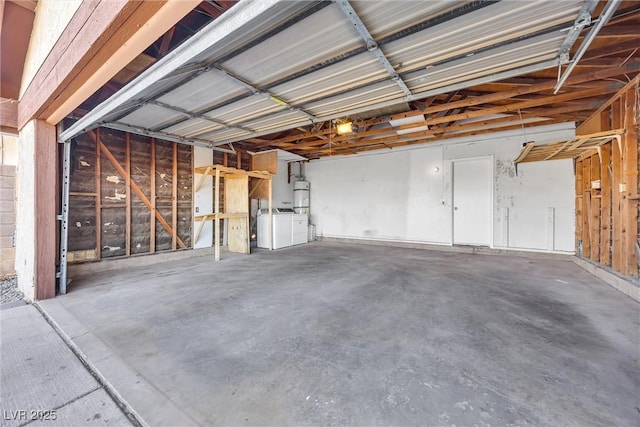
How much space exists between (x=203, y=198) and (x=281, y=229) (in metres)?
1.99

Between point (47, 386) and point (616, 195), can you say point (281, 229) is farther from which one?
point (616, 195)

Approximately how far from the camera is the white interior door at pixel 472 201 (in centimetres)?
548

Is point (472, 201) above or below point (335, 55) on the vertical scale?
→ below

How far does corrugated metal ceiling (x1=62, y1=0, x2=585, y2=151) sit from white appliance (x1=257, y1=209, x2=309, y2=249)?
332 centimetres

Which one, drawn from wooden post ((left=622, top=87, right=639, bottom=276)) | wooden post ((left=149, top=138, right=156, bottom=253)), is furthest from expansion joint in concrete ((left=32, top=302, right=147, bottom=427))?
wooden post ((left=622, top=87, right=639, bottom=276))

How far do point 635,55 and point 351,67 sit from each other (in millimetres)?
3329

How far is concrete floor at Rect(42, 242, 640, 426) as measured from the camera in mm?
1216

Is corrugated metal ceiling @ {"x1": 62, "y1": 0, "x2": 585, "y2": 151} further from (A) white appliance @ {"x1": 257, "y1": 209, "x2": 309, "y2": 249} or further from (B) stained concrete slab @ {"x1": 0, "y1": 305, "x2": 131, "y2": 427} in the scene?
(A) white appliance @ {"x1": 257, "y1": 209, "x2": 309, "y2": 249}

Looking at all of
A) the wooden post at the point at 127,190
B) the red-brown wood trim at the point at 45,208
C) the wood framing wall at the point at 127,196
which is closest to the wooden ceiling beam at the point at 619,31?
the red-brown wood trim at the point at 45,208

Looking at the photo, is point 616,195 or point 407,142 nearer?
point 616,195

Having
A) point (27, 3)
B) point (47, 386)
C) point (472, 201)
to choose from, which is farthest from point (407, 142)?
point (47, 386)

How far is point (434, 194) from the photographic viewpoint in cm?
602

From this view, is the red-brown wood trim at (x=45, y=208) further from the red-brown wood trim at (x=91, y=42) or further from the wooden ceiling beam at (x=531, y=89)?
the wooden ceiling beam at (x=531, y=89)

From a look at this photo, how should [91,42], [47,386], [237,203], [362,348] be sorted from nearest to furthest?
[47,386], [91,42], [362,348], [237,203]
